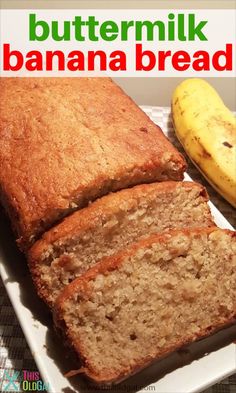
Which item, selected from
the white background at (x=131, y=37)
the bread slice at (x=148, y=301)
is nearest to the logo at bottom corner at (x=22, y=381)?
the bread slice at (x=148, y=301)

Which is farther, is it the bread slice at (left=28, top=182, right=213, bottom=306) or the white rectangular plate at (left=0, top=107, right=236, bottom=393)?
the bread slice at (left=28, top=182, right=213, bottom=306)

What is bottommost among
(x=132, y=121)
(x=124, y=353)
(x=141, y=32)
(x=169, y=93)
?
(x=124, y=353)

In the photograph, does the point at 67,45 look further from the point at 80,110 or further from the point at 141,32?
the point at 80,110

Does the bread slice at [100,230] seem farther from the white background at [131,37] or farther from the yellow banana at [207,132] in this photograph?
the white background at [131,37]

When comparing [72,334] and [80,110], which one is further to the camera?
[80,110]

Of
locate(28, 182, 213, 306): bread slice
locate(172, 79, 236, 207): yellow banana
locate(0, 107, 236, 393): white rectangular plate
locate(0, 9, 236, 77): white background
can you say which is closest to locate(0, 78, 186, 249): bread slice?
locate(28, 182, 213, 306): bread slice

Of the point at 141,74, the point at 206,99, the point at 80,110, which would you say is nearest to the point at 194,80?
the point at 206,99

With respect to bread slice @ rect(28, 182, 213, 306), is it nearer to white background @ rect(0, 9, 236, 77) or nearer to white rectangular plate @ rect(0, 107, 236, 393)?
white rectangular plate @ rect(0, 107, 236, 393)
